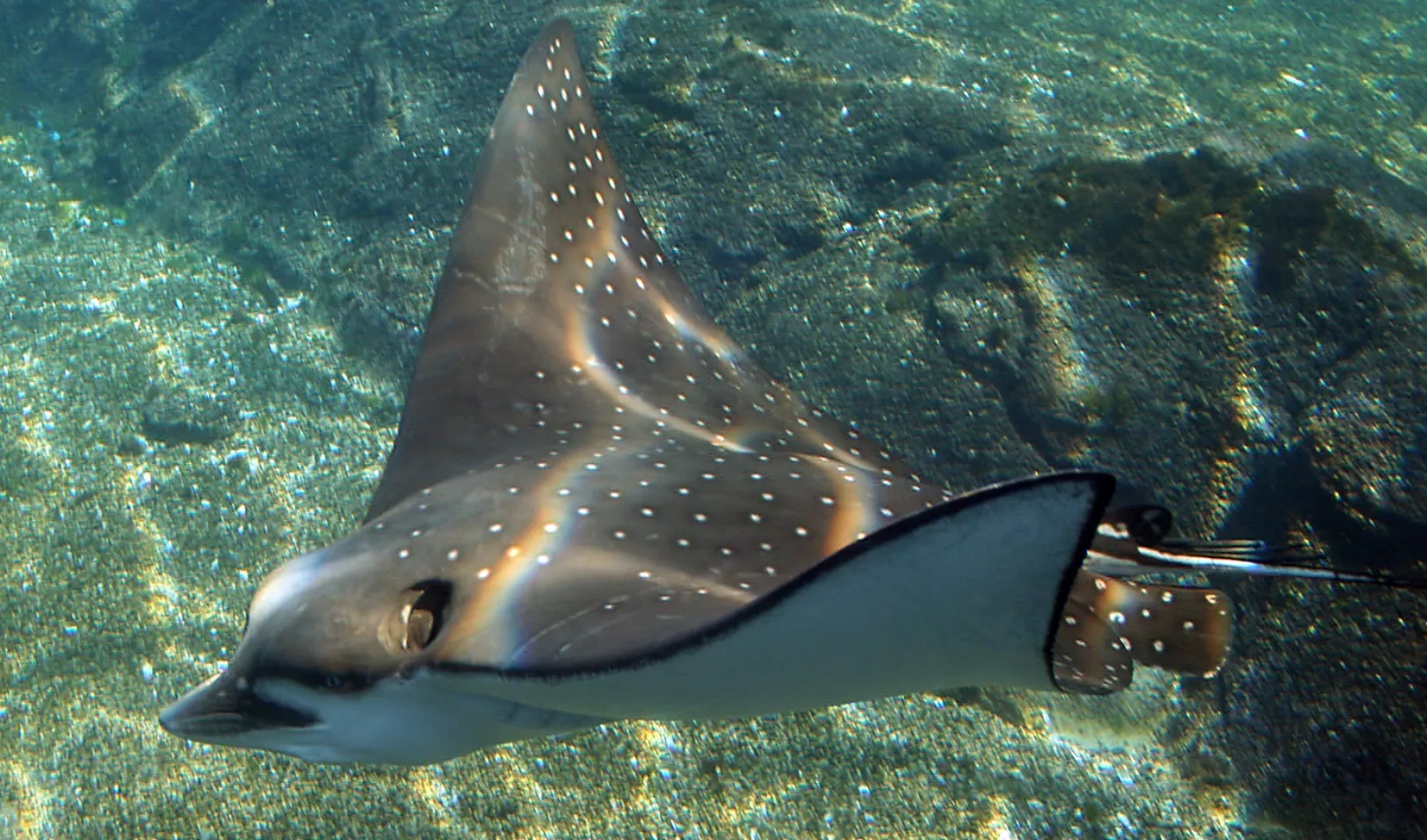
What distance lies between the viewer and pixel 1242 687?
13.0 feet

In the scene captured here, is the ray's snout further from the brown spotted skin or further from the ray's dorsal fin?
the ray's dorsal fin

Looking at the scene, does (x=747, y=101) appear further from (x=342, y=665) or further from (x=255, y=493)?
(x=342, y=665)

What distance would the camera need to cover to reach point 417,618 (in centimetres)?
219

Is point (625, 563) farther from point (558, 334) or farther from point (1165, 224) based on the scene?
point (1165, 224)

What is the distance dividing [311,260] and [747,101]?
4.04 m

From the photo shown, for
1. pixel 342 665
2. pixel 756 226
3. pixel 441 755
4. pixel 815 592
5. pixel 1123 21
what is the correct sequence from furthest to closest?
pixel 1123 21, pixel 756 226, pixel 441 755, pixel 342 665, pixel 815 592

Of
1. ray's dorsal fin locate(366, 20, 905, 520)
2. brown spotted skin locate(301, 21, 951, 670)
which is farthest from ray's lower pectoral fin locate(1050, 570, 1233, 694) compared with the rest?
ray's dorsal fin locate(366, 20, 905, 520)

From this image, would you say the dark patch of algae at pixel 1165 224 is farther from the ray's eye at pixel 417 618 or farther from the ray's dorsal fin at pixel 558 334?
the ray's eye at pixel 417 618

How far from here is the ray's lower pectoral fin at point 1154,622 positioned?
249cm

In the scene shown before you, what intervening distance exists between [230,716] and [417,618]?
1.66 feet

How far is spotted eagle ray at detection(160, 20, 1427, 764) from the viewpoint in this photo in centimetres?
171

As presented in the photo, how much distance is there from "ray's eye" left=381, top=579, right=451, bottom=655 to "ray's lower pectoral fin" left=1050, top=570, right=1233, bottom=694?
1747mm

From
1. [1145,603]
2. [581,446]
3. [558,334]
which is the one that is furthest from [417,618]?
[1145,603]

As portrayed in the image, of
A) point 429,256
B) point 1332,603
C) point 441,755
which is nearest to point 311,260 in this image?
point 429,256
